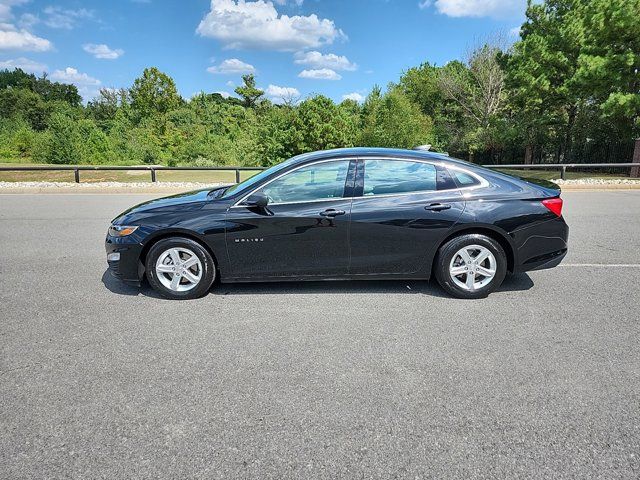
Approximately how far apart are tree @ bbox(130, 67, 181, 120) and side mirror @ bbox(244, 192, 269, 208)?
2400 inches

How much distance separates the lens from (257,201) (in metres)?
4.48

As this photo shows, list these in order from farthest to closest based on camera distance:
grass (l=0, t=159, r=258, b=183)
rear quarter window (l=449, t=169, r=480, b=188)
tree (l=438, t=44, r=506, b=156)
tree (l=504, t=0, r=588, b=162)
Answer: tree (l=438, t=44, r=506, b=156), tree (l=504, t=0, r=588, b=162), grass (l=0, t=159, r=258, b=183), rear quarter window (l=449, t=169, r=480, b=188)

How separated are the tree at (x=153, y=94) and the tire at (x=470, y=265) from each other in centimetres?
6183

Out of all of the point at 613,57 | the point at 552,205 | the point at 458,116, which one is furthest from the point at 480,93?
the point at 552,205

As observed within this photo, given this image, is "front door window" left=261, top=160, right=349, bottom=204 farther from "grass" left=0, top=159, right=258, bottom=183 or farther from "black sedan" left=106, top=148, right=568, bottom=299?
"grass" left=0, top=159, right=258, bottom=183

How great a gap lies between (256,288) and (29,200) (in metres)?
12.1

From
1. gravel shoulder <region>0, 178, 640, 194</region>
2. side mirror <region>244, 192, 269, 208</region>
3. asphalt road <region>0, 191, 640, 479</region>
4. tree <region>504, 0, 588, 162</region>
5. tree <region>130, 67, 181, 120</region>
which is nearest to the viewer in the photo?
asphalt road <region>0, 191, 640, 479</region>

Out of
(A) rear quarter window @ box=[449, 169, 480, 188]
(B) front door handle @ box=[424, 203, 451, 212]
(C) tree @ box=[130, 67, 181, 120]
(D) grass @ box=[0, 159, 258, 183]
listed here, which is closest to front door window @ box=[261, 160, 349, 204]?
(B) front door handle @ box=[424, 203, 451, 212]

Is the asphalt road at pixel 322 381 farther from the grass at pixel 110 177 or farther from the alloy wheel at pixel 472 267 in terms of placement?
the grass at pixel 110 177

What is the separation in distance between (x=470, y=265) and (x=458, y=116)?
42884 mm

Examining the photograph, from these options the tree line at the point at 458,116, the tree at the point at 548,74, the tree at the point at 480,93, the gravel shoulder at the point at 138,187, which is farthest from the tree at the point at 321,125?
the gravel shoulder at the point at 138,187

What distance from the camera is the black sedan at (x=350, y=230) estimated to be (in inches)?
178

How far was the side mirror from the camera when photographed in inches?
176

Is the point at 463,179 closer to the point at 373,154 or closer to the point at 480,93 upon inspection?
the point at 373,154
